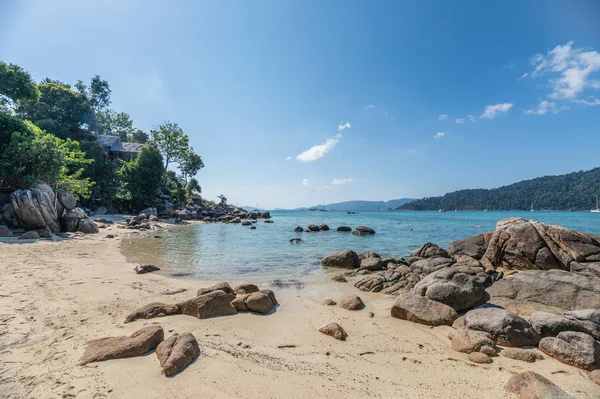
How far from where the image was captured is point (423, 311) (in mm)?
5879

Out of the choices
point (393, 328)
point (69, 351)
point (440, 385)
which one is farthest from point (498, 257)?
point (69, 351)

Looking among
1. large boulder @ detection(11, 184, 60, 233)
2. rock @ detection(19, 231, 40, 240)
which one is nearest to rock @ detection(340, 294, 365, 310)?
rock @ detection(19, 231, 40, 240)

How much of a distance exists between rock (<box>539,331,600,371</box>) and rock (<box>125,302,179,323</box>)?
715cm

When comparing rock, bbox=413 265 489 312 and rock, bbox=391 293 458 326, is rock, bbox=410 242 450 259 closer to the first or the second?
rock, bbox=413 265 489 312

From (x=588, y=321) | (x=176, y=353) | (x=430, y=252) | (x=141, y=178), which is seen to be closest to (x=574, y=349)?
(x=588, y=321)

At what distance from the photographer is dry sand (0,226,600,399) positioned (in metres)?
3.22

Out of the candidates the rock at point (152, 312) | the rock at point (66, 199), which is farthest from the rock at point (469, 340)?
the rock at point (66, 199)

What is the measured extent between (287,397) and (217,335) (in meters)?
2.12

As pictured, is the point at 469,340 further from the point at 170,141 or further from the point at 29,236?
the point at 170,141

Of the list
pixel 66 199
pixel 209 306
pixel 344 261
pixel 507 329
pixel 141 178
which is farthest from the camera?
pixel 141 178

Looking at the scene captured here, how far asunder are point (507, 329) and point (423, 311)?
1537 mm

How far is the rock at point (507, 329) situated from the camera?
4.64 meters

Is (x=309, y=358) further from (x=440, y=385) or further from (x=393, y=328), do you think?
(x=393, y=328)

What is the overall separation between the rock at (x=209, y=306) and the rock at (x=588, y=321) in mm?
6923
